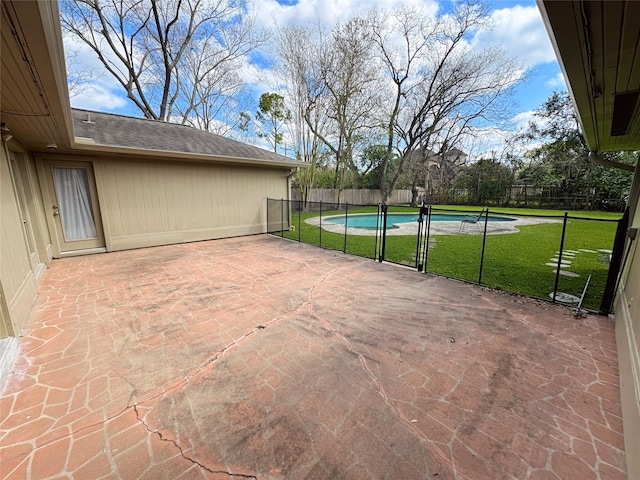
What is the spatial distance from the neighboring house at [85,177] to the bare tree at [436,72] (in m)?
12.7

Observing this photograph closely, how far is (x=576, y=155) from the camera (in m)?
17.6

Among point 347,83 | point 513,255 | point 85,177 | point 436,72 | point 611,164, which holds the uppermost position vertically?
point 436,72

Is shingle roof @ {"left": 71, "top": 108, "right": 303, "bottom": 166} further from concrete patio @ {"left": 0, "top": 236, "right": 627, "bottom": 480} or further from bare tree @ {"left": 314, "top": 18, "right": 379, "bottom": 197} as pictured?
bare tree @ {"left": 314, "top": 18, "right": 379, "bottom": 197}

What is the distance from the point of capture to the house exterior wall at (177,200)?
6.50 metres

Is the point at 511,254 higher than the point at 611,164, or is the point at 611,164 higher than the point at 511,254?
the point at 611,164

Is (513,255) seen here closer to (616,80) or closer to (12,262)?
(616,80)

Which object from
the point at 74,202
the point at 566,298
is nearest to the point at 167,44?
the point at 74,202

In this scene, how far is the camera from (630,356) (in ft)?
6.71

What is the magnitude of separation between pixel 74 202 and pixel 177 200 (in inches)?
84.5

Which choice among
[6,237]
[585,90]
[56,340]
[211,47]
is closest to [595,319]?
[585,90]

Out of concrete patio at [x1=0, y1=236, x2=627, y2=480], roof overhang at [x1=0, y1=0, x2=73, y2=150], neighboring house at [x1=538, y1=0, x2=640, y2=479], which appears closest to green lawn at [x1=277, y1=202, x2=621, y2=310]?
neighboring house at [x1=538, y1=0, x2=640, y2=479]

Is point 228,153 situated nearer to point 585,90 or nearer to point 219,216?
point 219,216

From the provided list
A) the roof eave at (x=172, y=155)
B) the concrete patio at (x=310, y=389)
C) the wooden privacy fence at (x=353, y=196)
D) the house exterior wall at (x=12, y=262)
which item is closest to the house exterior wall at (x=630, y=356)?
the concrete patio at (x=310, y=389)

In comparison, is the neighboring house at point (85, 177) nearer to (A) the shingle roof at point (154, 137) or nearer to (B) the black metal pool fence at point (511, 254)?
(A) the shingle roof at point (154, 137)
